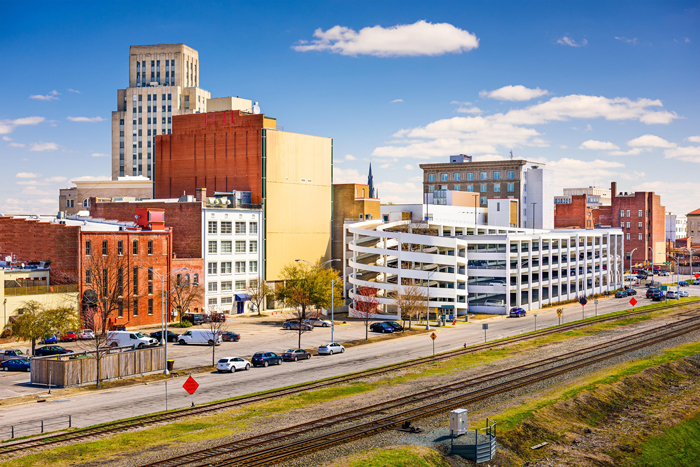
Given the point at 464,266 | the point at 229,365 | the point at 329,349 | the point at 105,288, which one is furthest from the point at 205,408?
the point at 464,266

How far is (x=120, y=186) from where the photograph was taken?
480 feet

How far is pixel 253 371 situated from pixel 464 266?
45708 millimetres

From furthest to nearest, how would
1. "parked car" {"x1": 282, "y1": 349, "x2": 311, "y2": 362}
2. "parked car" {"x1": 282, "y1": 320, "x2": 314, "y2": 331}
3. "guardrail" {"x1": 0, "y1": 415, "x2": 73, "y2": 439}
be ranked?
"parked car" {"x1": 282, "y1": 320, "x2": 314, "y2": 331} → "parked car" {"x1": 282, "y1": 349, "x2": 311, "y2": 362} → "guardrail" {"x1": 0, "y1": 415, "x2": 73, "y2": 439}

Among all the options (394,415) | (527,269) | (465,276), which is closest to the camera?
(394,415)

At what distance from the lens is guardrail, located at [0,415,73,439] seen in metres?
36.6

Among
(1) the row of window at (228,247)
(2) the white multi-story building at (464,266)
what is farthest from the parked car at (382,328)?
(1) the row of window at (228,247)

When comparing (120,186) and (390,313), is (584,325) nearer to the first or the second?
(390,313)

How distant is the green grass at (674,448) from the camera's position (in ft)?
128

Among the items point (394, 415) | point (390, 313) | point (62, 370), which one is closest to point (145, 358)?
point (62, 370)

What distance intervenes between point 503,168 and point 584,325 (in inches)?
3118

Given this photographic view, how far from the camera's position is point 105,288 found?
72.6 meters

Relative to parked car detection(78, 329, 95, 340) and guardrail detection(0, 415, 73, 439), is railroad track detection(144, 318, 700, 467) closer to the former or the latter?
guardrail detection(0, 415, 73, 439)

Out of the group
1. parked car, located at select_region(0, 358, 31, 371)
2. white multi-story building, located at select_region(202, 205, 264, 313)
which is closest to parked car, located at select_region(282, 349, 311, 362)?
parked car, located at select_region(0, 358, 31, 371)

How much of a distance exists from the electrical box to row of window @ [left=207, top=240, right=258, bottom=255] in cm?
6314
